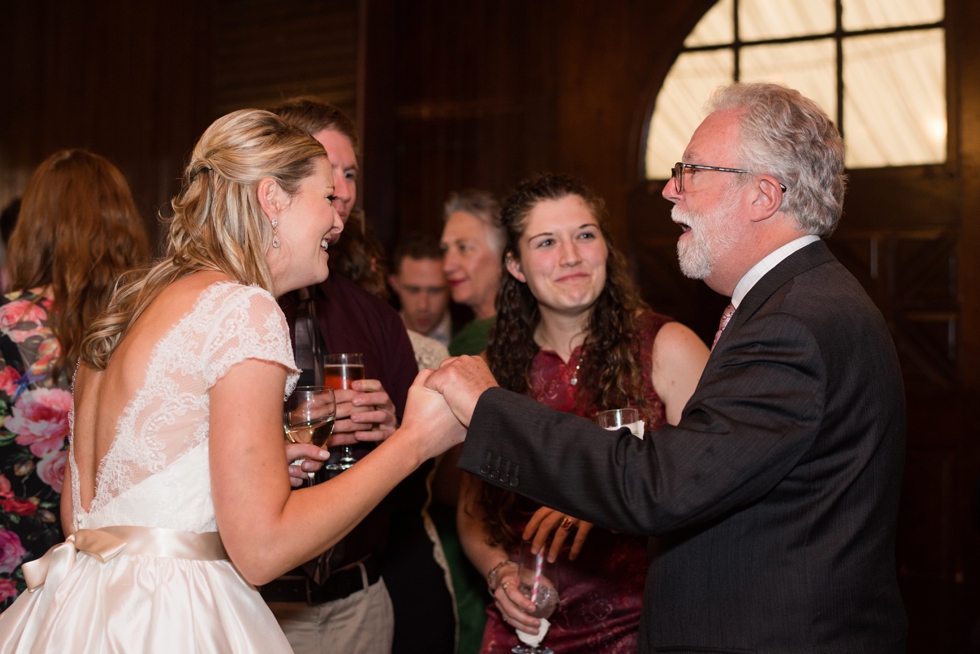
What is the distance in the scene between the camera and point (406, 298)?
14.5 ft

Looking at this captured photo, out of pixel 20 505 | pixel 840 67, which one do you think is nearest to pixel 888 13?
pixel 840 67

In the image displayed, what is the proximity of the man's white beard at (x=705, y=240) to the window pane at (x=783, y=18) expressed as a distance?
3.86 m

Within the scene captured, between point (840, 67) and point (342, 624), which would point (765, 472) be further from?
point (840, 67)

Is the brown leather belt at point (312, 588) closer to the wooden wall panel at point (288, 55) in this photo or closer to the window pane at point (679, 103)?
the wooden wall panel at point (288, 55)

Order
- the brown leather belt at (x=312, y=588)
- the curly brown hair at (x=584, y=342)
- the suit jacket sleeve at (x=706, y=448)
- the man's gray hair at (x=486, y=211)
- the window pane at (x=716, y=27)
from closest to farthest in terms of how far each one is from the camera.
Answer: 1. the suit jacket sleeve at (x=706, y=448)
2. the brown leather belt at (x=312, y=588)
3. the curly brown hair at (x=584, y=342)
4. the man's gray hair at (x=486, y=211)
5. the window pane at (x=716, y=27)

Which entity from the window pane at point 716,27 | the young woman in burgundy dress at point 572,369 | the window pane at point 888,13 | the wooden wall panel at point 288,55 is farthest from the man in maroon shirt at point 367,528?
the window pane at point 888,13

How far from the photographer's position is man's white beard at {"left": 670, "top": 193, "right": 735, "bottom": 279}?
70.2 inches

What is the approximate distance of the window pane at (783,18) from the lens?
514cm

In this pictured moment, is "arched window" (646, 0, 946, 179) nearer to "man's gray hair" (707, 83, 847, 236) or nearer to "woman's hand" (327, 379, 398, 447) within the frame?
"man's gray hair" (707, 83, 847, 236)

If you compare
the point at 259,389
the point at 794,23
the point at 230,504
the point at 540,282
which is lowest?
the point at 230,504

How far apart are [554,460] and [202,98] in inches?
169

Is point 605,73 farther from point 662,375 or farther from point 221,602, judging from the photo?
point 221,602

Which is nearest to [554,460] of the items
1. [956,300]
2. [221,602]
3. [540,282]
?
[221,602]

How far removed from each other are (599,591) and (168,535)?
1.15 m
